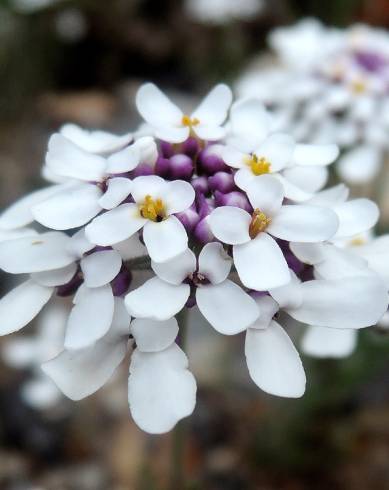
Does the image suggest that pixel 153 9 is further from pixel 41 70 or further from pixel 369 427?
pixel 369 427

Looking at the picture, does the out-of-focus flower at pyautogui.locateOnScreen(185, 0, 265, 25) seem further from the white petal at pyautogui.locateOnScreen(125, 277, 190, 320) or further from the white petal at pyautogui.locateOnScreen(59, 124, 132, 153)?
the white petal at pyautogui.locateOnScreen(125, 277, 190, 320)

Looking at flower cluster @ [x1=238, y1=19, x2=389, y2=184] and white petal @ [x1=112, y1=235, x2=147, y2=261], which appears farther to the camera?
flower cluster @ [x1=238, y1=19, x2=389, y2=184]

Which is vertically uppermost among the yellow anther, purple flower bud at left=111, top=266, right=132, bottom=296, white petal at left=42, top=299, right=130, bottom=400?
purple flower bud at left=111, top=266, right=132, bottom=296

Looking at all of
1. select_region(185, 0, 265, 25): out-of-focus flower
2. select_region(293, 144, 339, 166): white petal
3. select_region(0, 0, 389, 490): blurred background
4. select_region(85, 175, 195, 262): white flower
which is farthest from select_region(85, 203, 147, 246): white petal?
select_region(185, 0, 265, 25): out-of-focus flower

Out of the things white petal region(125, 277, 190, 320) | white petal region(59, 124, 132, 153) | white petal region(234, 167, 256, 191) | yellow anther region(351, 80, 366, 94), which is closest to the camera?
white petal region(125, 277, 190, 320)

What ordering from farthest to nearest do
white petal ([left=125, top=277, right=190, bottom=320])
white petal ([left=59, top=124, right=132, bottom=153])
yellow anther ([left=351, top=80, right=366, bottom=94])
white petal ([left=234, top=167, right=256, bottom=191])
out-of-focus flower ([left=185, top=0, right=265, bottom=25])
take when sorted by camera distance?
out-of-focus flower ([left=185, top=0, right=265, bottom=25]) < yellow anther ([left=351, top=80, right=366, bottom=94]) < white petal ([left=59, top=124, right=132, bottom=153]) < white petal ([left=234, top=167, right=256, bottom=191]) < white petal ([left=125, top=277, right=190, bottom=320])

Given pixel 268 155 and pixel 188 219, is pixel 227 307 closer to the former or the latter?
pixel 188 219

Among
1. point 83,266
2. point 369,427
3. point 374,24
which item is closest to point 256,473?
point 369,427
